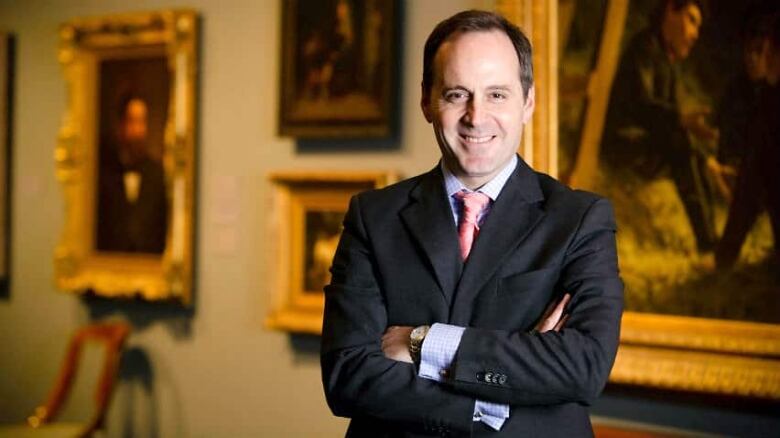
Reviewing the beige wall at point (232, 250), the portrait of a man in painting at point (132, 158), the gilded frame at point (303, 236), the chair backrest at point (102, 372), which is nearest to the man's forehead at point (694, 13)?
the beige wall at point (232, 250)

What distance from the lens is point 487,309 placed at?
221 centimetres

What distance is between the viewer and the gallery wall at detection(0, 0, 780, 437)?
4969 mm

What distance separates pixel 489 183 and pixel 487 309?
0.31 m

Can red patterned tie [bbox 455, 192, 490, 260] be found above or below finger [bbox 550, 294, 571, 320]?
above

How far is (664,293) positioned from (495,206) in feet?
5.99

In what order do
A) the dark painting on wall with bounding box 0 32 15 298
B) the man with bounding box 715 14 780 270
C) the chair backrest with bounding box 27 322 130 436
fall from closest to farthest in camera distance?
the man with bounding box 715 14 780 270
the chair backrest with bounding box 27 322 130 436
the dark painting on wall with bounding box 0 32 15 298

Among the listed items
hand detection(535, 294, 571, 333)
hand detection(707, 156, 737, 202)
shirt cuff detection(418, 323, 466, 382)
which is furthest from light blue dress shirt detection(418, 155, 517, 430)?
hand detection(707, 156, 737, 202)

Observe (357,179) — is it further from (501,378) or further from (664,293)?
(501,378)

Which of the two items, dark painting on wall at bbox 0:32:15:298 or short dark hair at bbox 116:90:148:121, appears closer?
short dark hair at bbox 116:90:148:121

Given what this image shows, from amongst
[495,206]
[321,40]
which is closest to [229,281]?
[321,40]

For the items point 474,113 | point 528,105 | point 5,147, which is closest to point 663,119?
point 528,105

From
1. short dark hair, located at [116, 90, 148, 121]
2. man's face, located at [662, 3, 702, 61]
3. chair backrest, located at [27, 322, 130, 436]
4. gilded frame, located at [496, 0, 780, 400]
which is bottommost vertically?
chair backrest, located at [27, 322, 130, 436]

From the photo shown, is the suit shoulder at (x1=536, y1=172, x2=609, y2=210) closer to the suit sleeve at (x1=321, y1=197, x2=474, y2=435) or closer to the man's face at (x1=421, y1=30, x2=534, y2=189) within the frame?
the man's face at (x1=421, y1=30, x2=534, y2=189)

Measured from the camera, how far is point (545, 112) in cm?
Answer: 411
